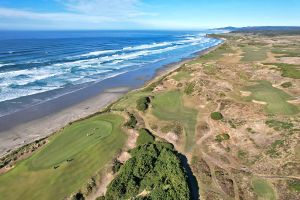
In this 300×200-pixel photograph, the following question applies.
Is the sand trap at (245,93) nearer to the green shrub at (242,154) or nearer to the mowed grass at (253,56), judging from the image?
the green shrub at (242,154)

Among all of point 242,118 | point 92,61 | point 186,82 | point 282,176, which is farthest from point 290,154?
point 92,61

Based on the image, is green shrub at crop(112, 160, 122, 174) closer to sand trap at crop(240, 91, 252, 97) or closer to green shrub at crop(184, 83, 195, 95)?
green shrub at crop(184, 83, 195, 95)

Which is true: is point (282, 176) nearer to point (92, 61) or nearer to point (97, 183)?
point (97, 183)

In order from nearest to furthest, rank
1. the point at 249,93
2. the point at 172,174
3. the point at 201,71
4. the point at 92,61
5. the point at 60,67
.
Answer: the point at 172,174
the point at 249,93
the point at 201,71
the point at 60,67
the point at 92,61

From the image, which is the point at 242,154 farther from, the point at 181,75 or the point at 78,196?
the point at 181,75

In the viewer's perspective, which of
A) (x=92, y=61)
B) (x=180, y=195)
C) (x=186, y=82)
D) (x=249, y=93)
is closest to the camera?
(x=180, y=195)

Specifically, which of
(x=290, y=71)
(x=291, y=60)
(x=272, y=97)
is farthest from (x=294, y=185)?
(x=291, y=60)
